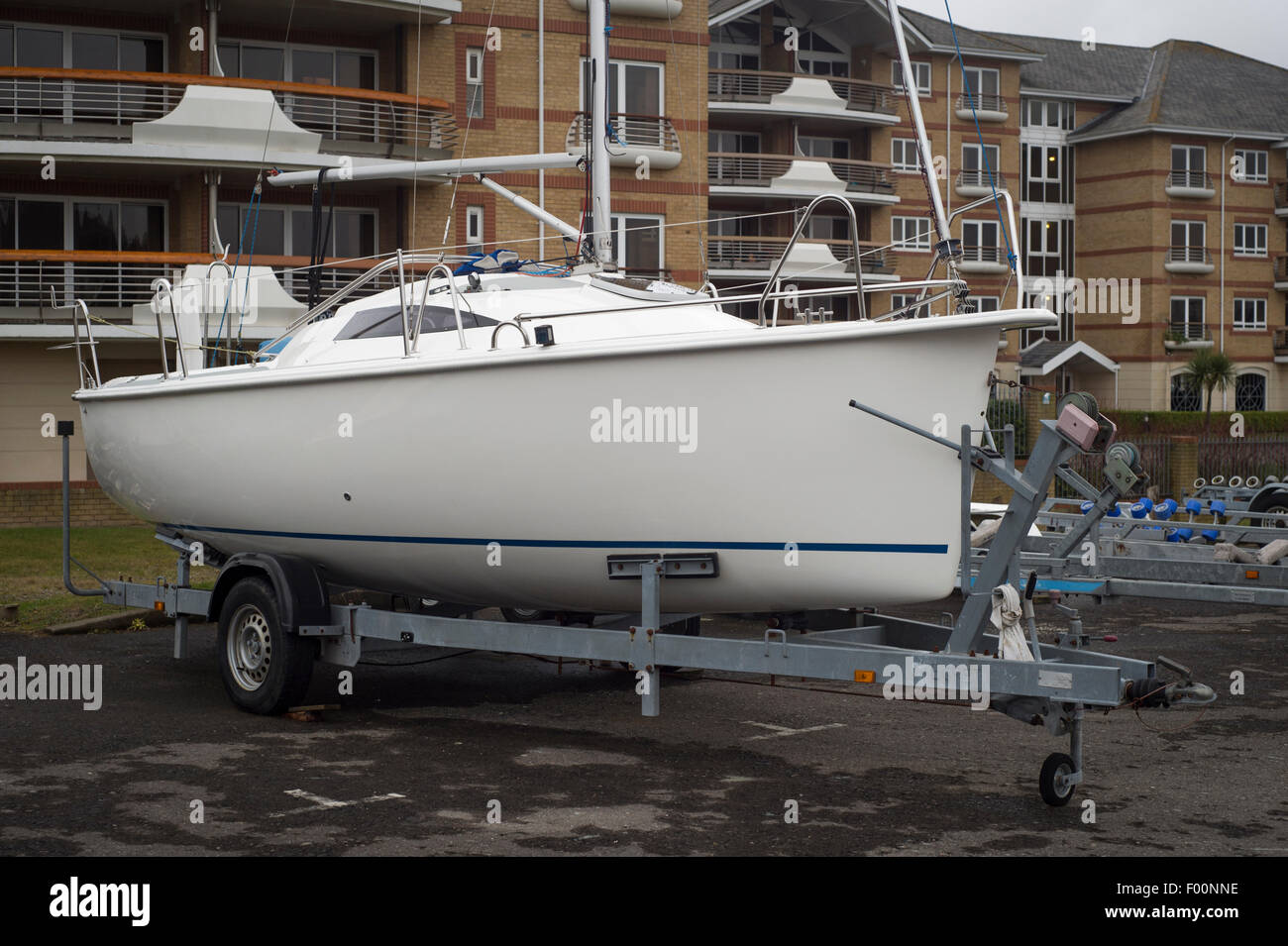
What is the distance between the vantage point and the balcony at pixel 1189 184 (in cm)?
5162

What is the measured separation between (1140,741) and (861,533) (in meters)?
2.30

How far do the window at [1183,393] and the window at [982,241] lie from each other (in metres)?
8.32

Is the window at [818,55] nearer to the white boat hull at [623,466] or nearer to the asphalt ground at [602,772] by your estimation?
the asphalt ground at [602,772]

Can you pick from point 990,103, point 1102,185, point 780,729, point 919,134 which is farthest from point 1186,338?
point 780,729

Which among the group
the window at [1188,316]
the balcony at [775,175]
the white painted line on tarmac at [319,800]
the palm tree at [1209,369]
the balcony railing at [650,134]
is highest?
the balcony at [775,175]

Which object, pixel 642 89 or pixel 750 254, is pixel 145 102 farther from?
pixel 750 254

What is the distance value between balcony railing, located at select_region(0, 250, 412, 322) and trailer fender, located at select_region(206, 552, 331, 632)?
16735 millimetres

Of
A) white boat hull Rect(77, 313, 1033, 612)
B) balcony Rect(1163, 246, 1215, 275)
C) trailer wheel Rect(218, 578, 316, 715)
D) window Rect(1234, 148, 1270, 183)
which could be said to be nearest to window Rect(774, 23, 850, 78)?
balcony Rect(1163, 246, 1215, 275)

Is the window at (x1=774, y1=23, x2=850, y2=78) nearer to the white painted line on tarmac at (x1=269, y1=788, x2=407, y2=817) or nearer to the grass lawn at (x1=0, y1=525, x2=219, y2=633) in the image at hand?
the grass lawn at (x1=0, y1=525, x2=219, y2=633)

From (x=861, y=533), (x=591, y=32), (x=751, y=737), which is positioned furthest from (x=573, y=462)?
(x=591, y=32)

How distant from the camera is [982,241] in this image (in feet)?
165

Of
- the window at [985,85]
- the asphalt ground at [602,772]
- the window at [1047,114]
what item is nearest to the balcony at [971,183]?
the window at [985,85]

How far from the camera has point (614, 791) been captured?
258 inches

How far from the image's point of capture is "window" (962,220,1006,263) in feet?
159
